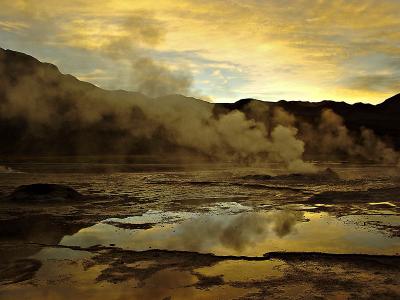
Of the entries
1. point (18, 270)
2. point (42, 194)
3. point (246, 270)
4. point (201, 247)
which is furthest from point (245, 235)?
point (42, 194)

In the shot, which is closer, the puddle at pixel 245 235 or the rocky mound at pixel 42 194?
the puddle at pixel 245 235

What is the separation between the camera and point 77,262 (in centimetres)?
950

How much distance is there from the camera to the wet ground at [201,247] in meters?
7.88

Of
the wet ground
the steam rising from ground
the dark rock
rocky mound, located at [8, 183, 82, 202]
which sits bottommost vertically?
the dark rock

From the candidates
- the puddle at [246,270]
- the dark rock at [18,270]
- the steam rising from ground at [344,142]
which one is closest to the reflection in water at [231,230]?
the puddle at [246,270]

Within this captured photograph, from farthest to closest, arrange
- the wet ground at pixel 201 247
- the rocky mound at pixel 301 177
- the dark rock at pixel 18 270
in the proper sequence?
the rocky mound at pixel 301 177, the dark rock at pixel 18 270, the wet ground at pixel 201 247

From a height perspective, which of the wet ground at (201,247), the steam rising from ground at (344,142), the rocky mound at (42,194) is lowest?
the wet ground at (201,247)

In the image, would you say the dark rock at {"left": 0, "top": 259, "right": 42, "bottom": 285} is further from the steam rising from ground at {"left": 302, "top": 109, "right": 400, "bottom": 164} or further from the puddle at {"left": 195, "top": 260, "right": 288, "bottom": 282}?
the steam rising from ground at {"left": 302, "top": 109, "right": 400, "bottom": 164}

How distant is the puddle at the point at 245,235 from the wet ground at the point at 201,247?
0.09ft

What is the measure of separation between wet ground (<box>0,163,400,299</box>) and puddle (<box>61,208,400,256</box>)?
28 mm

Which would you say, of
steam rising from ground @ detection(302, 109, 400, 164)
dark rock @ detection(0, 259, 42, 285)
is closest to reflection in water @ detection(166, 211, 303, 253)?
dark rock @ detection(0, 259, 42, 285)

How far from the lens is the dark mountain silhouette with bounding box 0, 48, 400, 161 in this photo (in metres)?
78.8

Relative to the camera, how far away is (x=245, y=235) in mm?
12211

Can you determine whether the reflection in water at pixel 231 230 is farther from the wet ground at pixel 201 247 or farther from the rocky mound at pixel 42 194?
the rocky mound at pixel 42 194
